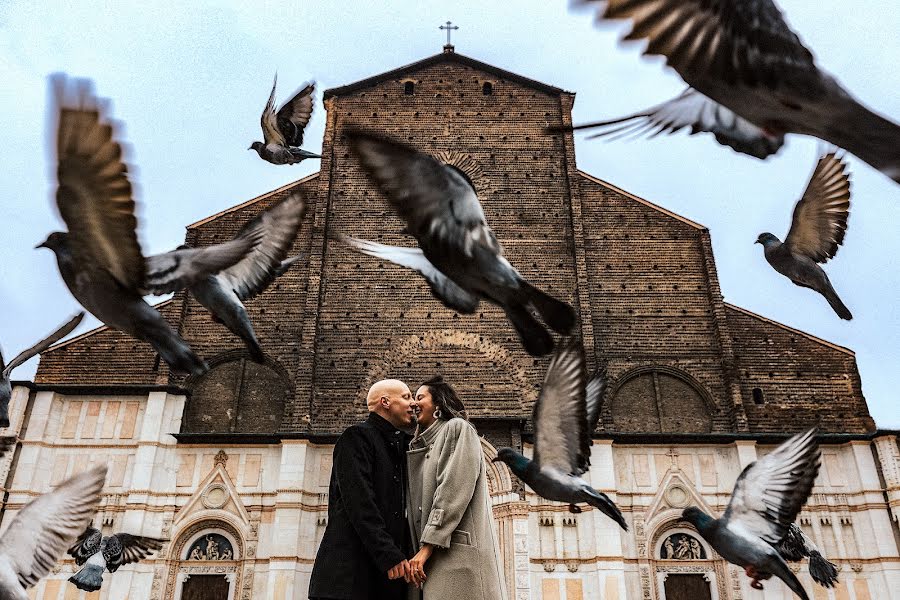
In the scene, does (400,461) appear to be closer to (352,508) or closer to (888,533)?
(352,508)

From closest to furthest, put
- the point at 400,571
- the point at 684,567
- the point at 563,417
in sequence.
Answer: the point at 400,571 < the point at 563,417 < the point at 684,567

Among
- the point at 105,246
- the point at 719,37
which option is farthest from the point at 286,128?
the point at 719,37

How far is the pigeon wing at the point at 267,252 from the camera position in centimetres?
307

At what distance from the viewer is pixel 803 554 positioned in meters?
8.60

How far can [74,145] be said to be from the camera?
1987 millimetres

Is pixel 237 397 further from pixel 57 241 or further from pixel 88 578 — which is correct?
pixel 57 241

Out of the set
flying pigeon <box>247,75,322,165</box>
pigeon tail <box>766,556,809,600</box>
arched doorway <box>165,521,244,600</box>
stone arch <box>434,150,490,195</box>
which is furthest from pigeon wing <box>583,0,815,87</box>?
stone arch <box>434,150,490,195</box>

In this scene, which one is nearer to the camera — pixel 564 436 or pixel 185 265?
pixel 185 265

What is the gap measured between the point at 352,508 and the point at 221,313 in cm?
98

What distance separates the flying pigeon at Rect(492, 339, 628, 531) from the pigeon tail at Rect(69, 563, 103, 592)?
7264 millimetres

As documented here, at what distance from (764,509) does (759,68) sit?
12.1 feet

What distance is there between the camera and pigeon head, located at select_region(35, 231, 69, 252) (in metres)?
2.42

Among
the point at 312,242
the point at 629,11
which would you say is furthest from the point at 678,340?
the point at 629,11

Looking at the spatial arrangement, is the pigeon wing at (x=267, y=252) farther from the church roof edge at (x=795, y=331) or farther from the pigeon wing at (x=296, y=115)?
the church roof edge at (x=795, y=331)
